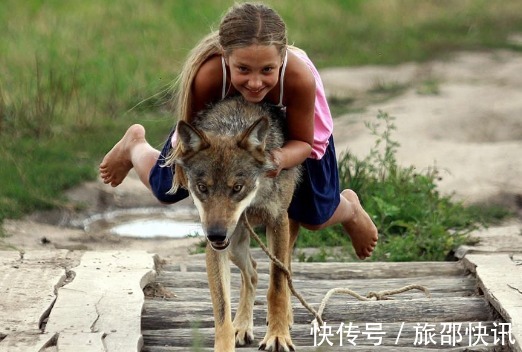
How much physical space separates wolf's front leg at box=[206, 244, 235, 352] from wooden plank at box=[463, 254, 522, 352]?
131 cm

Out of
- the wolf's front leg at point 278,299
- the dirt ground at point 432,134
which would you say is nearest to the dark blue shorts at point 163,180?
the wolf's front leg at point 278,299

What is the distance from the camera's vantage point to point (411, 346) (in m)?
5.55

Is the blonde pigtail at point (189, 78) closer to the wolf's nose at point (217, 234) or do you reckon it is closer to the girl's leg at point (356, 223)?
the wolf's nose at point (217, 234)

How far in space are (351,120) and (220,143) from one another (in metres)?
6.97

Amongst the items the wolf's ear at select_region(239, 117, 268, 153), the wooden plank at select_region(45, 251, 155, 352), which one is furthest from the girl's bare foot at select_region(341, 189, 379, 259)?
the wolf's ear at select_region(239, 117, 268, 153)

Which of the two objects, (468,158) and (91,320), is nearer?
(91,320)

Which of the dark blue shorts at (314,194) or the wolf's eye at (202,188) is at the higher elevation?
the wolf's eye at (202,188)

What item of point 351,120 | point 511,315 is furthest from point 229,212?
point 351,120

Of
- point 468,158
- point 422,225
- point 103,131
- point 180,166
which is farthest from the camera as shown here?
point 103,131

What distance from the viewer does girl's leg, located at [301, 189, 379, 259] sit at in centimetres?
659

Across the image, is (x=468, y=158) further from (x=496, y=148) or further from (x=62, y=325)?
(x=62, y=325)

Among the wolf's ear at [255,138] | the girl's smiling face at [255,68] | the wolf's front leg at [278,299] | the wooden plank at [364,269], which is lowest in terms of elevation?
the wooden plank at [364,269]

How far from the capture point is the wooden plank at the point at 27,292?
5301mm

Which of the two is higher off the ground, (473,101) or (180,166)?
(180,166)
